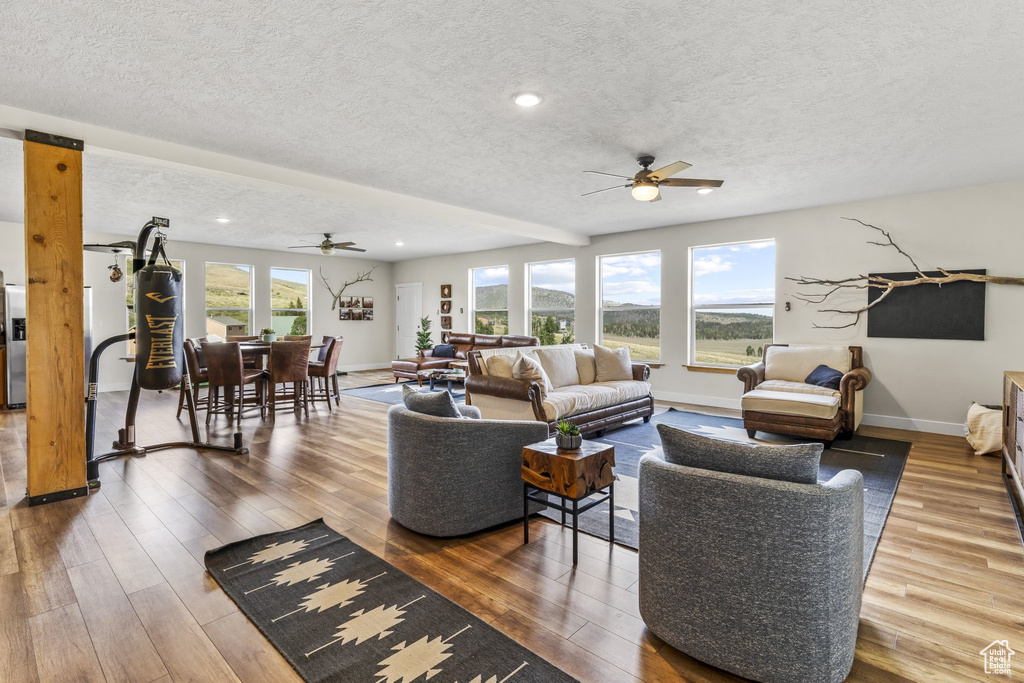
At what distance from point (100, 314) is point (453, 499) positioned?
8.30 metres

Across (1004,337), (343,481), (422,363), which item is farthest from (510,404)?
(1004,337)

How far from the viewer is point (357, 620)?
195 centimetres

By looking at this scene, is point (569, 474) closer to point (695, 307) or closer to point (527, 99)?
point (527, 99)

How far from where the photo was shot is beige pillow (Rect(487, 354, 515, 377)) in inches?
188

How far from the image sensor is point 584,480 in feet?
7.86

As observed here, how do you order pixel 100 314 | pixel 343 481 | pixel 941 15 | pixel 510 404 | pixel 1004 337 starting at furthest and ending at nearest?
pixel 100 314
pixel 1004 337
pixel 510 404
pixel 343 481
pixel 941 15

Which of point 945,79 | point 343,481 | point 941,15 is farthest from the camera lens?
point 343,481

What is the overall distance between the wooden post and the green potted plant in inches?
261

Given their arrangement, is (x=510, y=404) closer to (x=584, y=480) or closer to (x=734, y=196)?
(x=584, y=480)

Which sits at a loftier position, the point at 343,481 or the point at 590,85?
the point at 590,85

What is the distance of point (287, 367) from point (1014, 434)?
6757mm

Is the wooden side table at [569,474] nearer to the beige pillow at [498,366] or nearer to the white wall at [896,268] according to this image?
the beige pillow at [498,366]

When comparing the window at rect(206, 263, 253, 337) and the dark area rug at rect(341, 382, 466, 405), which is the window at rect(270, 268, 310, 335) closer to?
the window at rect(206, 263, 253, 337)

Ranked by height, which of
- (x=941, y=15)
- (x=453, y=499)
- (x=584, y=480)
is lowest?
(x=453, y=499)
